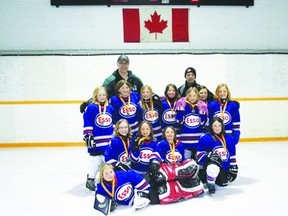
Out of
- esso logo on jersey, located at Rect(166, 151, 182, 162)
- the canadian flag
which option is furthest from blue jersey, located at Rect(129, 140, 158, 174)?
the canadian flag

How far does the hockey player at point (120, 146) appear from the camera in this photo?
112 inches

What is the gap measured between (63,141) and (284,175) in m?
3.68

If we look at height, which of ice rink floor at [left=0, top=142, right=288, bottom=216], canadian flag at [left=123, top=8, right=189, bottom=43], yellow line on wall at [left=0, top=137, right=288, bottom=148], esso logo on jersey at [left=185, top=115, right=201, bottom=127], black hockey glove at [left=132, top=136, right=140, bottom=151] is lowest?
yellow line on wall at [left=0, top=137, right=288, bottom=148]

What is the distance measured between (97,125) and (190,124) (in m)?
0.97

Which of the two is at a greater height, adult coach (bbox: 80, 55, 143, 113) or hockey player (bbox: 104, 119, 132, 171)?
adult coach (bbox: 80, 55, 143, 113)

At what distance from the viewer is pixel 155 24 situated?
5.75m

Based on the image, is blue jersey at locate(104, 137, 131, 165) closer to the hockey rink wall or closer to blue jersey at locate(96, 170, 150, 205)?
blue jersey at locate(96, 170, 150, 205)

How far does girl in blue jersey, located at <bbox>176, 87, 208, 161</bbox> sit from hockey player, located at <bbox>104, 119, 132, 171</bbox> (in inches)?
25.1

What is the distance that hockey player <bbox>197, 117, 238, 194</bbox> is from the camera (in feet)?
9.69

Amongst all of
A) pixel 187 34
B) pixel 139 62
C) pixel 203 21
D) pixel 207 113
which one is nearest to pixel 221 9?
pixel 203 21

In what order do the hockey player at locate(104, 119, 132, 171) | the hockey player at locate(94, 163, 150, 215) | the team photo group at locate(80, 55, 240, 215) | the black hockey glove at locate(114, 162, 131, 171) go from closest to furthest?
1. the hockey player at locate(94, 163, 150, 215)
2. the team photo group at locate(80, 55, 240, 215)
3. the black hockey glove at locate(114, 162, 131, 171)
4. the hockey player at locate(104, 119, 132, 171)

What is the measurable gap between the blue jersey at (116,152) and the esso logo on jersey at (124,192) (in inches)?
12.9

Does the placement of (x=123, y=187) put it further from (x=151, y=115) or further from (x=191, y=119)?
(x=191, y=119)

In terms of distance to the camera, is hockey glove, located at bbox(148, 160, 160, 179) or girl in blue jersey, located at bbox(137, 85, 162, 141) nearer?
hockey glove, located at bbox(148, 160, 160, 179)
